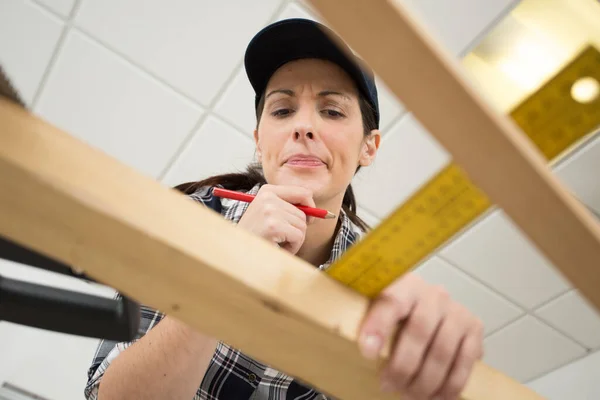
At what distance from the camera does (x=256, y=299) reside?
0.28 meters

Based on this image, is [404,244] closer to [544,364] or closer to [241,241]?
[241,241]

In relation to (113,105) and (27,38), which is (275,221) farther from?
(27,38)

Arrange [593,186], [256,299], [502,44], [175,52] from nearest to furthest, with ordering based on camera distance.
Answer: [256,299] < [502,44] < [175,52] < [593,186]

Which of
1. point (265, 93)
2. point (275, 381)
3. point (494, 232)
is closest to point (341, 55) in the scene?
point (265, 93)

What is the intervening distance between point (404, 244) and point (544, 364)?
2.37 metres

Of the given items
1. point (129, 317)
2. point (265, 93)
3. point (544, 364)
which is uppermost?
point (544, 364)

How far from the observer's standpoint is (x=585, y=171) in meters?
1.50

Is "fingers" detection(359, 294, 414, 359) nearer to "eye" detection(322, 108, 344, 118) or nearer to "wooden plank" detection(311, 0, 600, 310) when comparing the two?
"wooden plank" detection(311, 0, 600, 310)

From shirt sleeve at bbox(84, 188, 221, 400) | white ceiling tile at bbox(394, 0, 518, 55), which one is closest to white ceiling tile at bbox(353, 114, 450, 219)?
white ceiling tile at bbox(394, 0, 518, 55)

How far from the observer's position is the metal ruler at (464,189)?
30 cm

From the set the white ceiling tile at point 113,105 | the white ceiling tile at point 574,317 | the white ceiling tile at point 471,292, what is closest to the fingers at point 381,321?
the white ceiling tile at point 113,105

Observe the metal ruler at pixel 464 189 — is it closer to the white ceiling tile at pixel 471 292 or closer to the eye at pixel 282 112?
the eye at pixel 282 112

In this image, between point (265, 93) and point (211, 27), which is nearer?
point (265, 93)

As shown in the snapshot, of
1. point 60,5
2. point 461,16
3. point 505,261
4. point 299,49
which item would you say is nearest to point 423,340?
point 299,49
